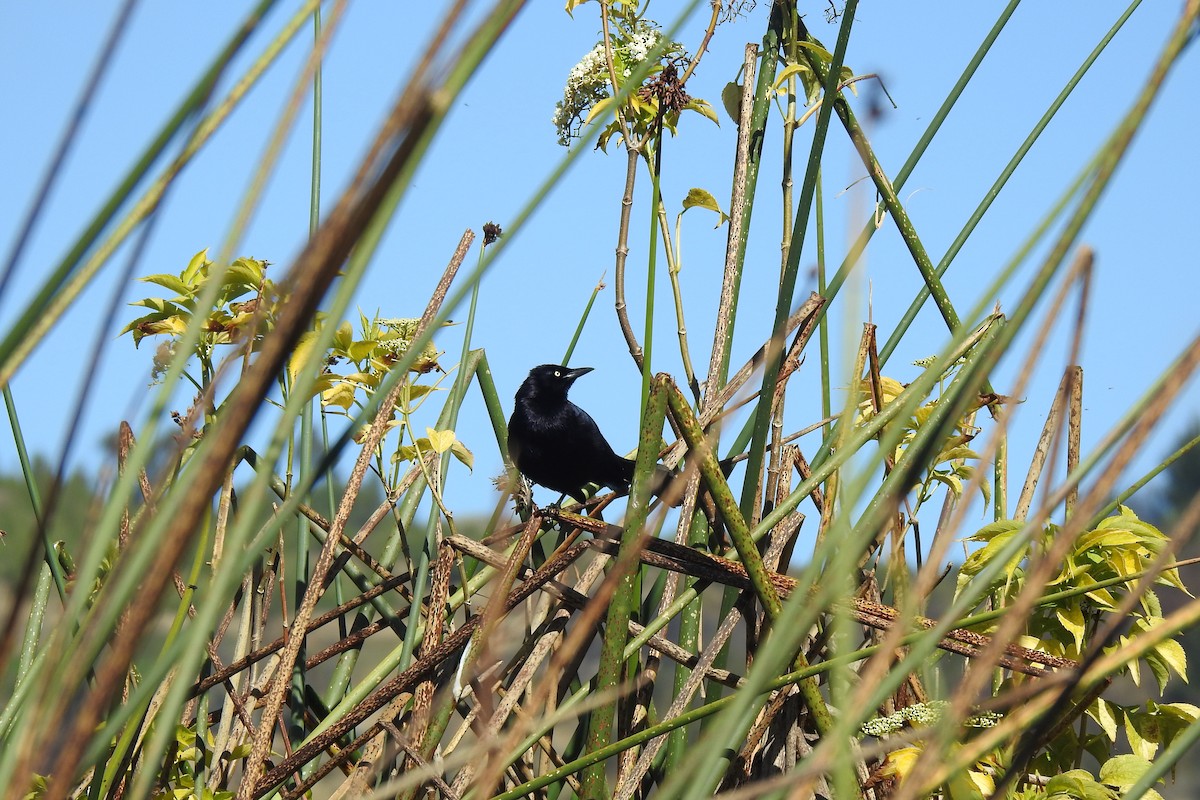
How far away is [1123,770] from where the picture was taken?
1253mm

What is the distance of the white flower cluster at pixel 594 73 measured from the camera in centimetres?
219

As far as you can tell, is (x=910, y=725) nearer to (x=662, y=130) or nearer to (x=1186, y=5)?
(x=1186, y=5)

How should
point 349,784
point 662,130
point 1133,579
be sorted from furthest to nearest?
point 662,130 → point 349,784 → point 1133,579

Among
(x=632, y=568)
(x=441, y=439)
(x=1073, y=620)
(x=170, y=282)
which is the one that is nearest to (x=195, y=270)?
(x=170, y=282)

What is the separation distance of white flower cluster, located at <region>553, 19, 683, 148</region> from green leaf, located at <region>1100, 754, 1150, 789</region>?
1.43m

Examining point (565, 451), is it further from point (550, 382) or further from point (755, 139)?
point (755, 139)

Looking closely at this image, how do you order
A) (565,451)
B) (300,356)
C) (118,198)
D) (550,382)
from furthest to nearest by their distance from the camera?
(550,382), (565,451), (300,356), (118,198)

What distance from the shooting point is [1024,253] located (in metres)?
0.70

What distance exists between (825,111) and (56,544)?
1.37m

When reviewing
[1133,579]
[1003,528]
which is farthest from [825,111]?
[1133,579]

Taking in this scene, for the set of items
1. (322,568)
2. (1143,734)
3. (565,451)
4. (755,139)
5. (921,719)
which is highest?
(755,139)

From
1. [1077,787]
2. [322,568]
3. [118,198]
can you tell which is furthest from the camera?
[322,568]

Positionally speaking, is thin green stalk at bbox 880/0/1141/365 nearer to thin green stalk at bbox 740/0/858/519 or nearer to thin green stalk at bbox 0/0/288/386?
thin green stalk at bbox 740/0/858/519

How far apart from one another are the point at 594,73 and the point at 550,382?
3114 mm
